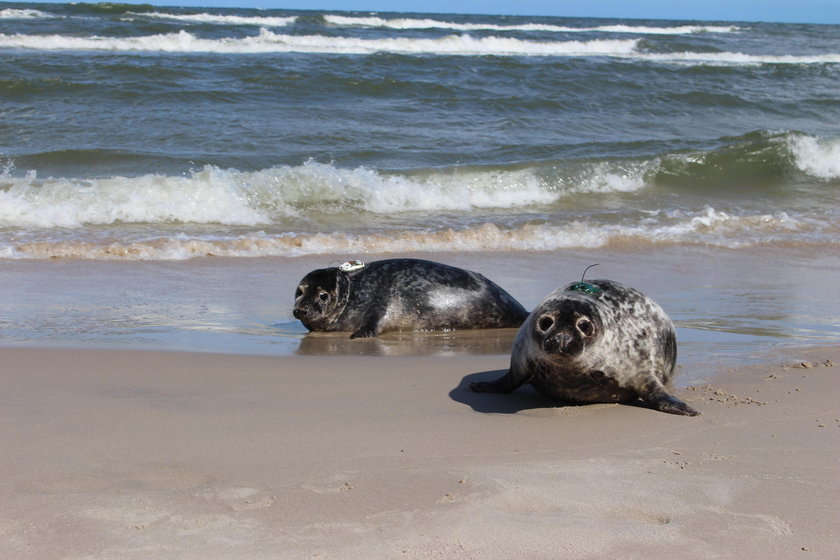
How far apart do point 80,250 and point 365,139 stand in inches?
284

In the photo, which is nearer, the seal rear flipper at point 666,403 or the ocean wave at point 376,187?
the seal rear flipper at point 666,403

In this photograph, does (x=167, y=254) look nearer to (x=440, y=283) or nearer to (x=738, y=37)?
(x=440, y=283)

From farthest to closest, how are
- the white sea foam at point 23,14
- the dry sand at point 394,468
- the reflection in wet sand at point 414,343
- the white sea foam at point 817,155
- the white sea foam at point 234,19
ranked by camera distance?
the white sea foam at point 234,19, the white sea foam at point 23,14, the white sea foam at point 817,155, the reflection in wet sand at point 414,343, the dry sand at point 394,468

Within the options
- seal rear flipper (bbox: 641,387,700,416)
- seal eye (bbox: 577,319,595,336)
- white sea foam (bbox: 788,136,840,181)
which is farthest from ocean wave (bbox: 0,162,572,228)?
seal rear flipper (bbox: 641,387,700,416)

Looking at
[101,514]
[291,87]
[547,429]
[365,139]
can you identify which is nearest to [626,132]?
[365,139]

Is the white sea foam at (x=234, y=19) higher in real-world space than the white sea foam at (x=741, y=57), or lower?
higher

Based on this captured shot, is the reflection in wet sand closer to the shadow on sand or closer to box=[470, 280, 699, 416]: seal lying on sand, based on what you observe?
the shadow on sand

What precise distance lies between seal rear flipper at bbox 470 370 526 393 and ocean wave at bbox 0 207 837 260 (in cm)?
471

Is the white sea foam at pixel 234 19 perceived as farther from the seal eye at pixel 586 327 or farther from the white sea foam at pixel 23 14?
the seal eye at pixel 586 327

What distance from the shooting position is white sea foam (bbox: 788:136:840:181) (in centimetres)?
1555

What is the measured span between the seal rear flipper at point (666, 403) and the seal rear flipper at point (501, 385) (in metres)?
0.62

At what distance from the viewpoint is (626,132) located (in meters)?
17.9

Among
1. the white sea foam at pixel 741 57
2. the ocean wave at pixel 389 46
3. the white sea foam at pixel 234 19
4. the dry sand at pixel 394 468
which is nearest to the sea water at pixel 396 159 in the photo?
the ocean wave at pixel 389 46

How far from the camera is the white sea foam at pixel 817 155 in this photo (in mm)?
15547
